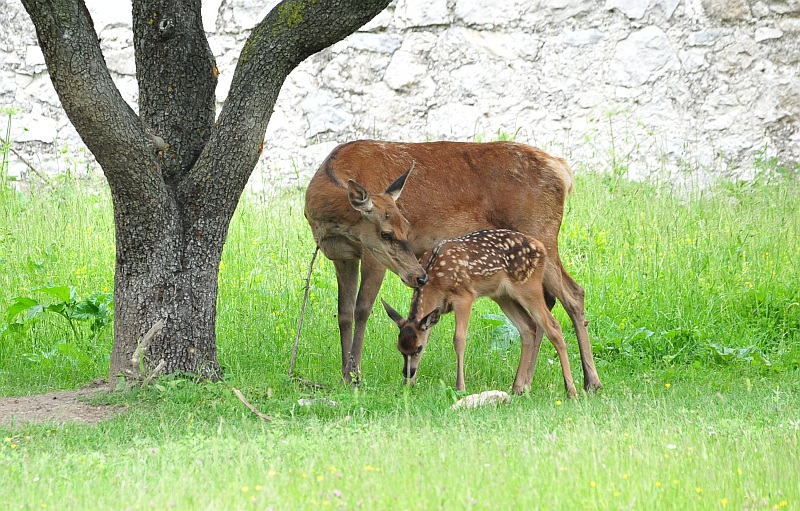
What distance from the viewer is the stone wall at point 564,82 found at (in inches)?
512

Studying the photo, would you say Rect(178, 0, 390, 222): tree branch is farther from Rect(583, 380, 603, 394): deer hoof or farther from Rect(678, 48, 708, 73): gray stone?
Rect(678, 48, 708, 73): gray stone

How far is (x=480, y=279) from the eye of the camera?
714 centimetres

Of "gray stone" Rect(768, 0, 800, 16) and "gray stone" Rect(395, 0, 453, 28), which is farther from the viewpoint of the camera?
"gray stone" Rect(395, 0, 453, 28)

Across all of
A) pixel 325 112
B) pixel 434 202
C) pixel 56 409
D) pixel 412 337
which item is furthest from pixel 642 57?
pixel 56 409

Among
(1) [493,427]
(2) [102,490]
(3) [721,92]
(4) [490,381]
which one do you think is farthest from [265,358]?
(3) [721,92]

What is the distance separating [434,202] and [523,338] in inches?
53.9

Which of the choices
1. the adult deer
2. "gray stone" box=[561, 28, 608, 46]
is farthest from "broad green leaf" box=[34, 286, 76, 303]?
"gray stone" box=[561, 28, 608, 46]

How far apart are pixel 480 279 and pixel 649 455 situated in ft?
8.91

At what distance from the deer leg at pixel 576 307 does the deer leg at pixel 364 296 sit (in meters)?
1.36

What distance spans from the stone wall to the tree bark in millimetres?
5917

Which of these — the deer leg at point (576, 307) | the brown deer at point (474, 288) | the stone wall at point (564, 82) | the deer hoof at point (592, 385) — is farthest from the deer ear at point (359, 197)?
the stone wall at point (564, 82)

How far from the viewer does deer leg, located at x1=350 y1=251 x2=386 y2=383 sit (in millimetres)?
7821

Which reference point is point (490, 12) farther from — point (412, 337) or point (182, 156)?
point (412, 337)

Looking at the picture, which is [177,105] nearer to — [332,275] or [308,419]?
[308,419]
